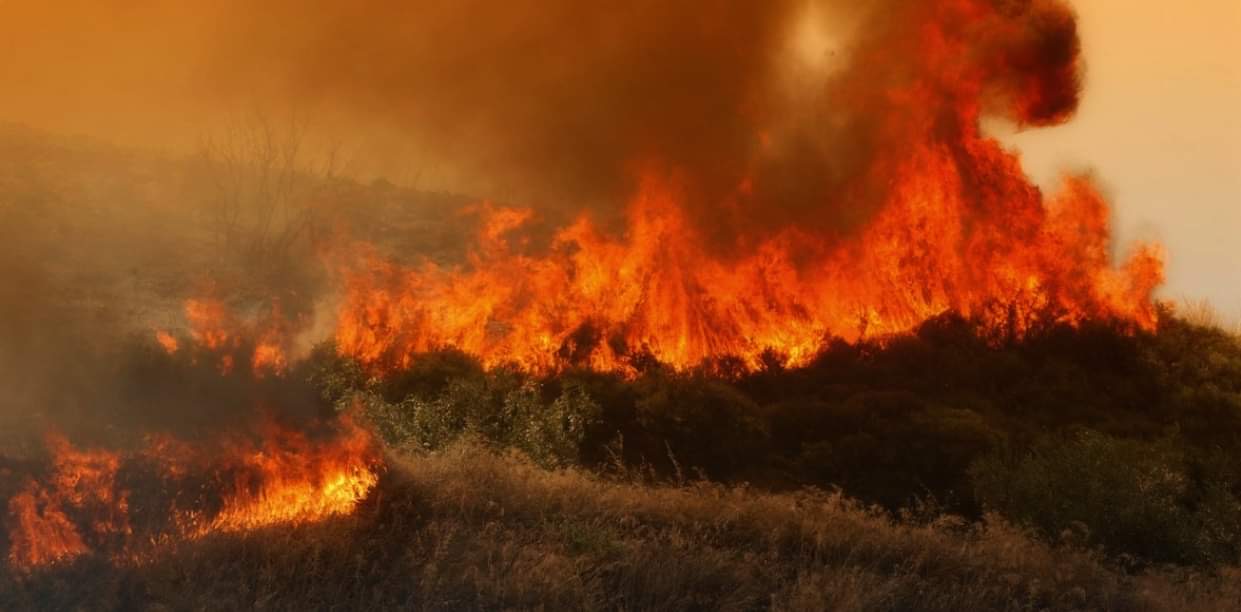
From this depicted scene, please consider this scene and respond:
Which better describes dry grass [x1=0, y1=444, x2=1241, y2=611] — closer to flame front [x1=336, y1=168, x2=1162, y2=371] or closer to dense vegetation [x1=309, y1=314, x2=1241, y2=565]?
dense vegetation [x1=309, y1=314, x2=1241, y2=565]

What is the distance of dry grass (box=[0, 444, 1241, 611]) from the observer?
768cm

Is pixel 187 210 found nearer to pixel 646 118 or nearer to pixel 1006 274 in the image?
pixel 646 118

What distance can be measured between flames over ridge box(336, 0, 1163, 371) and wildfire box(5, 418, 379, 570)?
706 centimetres

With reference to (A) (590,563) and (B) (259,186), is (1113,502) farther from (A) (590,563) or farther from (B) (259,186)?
(B) (259,186)

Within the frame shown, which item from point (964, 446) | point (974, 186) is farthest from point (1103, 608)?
point (974, 186)

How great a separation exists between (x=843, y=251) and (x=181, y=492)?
47.5 ft

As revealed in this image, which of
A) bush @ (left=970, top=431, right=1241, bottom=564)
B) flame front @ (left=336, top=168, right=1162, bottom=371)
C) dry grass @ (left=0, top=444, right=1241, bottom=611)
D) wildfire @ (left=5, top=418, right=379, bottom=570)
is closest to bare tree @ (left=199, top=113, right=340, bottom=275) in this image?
flame front @ (left=336, top=168, right=1162, bottom=371)

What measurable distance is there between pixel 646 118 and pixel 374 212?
28.7ft

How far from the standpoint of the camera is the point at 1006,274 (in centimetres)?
2020

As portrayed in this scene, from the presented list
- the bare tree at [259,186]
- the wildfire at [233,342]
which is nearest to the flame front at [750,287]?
the wildfire at [233,342]

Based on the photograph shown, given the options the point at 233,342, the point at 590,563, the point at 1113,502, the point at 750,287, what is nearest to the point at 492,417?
the point at 233,342

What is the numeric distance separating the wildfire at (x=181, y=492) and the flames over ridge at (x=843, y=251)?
7056 mm

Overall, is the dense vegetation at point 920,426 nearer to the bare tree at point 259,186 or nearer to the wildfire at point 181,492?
the wildfire at point 181,492

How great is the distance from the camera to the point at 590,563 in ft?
27.1
